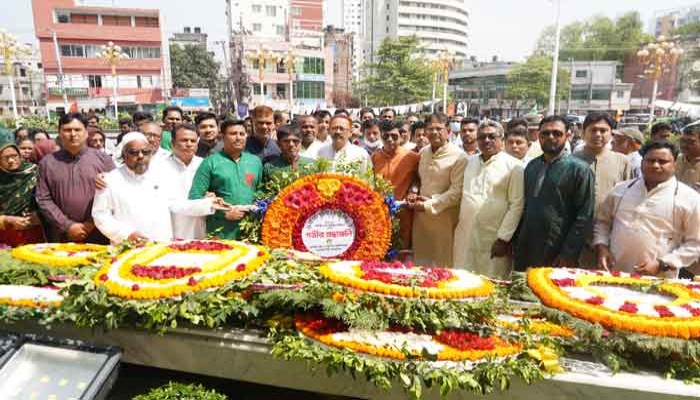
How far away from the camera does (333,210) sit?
3.75m

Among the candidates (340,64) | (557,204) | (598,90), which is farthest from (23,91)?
(598,90)

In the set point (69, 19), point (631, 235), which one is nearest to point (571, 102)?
point (69, 19)

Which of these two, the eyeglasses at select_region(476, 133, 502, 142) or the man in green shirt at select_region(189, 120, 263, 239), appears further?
the eyeglasses at select_region(476, 133, 502, 142)

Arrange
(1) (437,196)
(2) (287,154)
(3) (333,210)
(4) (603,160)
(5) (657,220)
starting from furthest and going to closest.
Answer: (1) (437,196) < (4) (603,160) < (2) (287,154) < (3) (333,210) < (5) (657,220)

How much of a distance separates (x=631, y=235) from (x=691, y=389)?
1.46 metres

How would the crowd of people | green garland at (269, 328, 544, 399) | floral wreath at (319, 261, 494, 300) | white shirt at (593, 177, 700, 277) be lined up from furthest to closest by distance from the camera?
the crowd of people → white shirt at (593, 177, 700, 277) → floral wreath at (319, 261, 494, 300) → green garland at (269, 328, 544, 399)

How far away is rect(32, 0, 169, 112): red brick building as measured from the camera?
40.1 m

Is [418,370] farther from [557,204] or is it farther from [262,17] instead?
[262,17]

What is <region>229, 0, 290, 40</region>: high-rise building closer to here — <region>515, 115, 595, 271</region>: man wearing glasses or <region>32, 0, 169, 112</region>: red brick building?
<region>32, 0, 169, 112</region>: red brick building

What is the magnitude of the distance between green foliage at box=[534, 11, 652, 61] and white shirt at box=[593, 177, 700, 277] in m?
62.6

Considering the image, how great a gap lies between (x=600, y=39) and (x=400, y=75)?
36694mm

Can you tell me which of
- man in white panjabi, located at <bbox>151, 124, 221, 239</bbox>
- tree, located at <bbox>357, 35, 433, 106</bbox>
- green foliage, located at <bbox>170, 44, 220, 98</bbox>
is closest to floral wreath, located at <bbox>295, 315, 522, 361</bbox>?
man in white panjabi, located at <bbox>151, 124, 221, 239</bbox>

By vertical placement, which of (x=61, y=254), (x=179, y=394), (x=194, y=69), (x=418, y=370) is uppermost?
(x=194, y=69)

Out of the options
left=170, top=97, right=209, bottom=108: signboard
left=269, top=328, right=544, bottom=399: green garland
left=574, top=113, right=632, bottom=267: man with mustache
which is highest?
left=170, top=97, right=209, bottom=108: signboard
